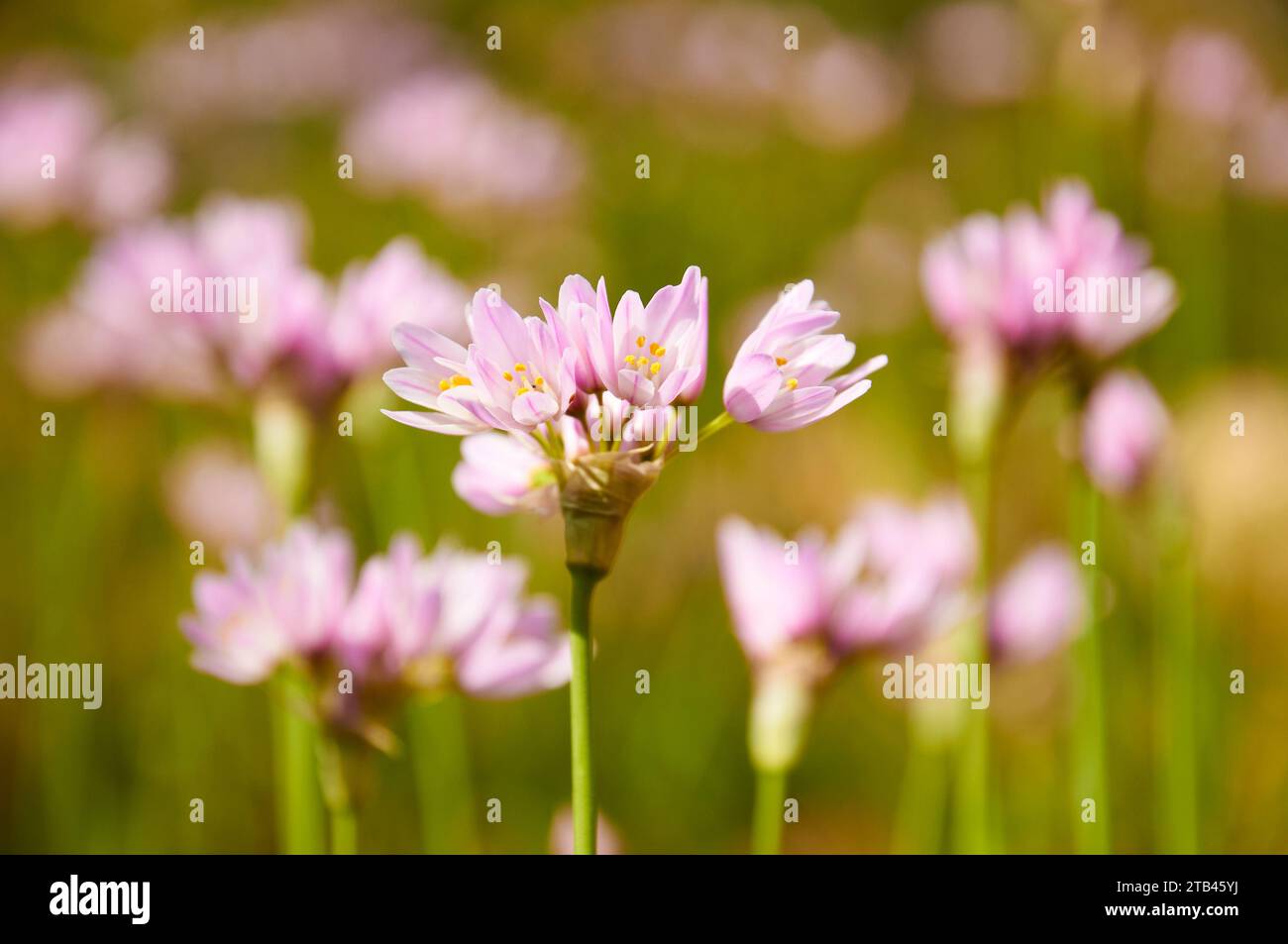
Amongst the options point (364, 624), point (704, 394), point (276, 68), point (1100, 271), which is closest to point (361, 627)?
point (364, 624)

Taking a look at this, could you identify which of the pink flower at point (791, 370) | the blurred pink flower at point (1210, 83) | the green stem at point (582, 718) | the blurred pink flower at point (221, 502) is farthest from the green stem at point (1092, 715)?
the blurred pink flower at point (1210, 83)

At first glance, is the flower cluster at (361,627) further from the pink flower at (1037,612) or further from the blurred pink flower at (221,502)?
the blurred pink flower at (221,502)

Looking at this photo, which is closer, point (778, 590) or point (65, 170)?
point (778, 590)

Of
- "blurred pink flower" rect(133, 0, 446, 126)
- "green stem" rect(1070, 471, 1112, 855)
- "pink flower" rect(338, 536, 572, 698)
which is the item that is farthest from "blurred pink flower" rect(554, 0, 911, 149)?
"pink flower" rect(338, 536, 572, 698)

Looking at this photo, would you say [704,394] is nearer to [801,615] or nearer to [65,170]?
[65,170]

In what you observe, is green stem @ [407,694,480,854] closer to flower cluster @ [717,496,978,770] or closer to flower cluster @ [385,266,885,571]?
flower cluster @ [717,496,978,770]

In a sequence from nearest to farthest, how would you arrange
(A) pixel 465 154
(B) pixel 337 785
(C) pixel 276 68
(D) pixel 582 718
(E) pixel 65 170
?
(D) pixel 582 718
(B) pixel 337 785
(E) pixel 65 170
(A) pixel 465 154
(C) pixel 276 68
